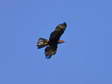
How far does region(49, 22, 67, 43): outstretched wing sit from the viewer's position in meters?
20.2

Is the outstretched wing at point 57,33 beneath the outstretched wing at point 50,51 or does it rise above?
above

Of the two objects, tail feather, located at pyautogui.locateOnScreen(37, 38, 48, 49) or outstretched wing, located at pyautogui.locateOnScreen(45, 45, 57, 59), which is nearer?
tail feather, located at pyautogui.locateOnScreen(37, 38, 48, 49)

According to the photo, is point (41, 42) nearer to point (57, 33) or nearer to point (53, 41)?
point (53, 41)

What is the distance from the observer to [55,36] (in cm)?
2027

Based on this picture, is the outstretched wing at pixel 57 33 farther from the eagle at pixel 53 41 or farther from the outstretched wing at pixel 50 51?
the outstretched wing at pixel 50 51

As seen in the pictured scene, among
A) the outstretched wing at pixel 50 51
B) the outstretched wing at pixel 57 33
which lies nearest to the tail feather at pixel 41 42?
the outstretched wing at pixel 57 33

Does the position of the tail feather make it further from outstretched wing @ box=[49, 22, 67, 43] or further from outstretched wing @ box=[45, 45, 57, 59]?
outstretched wing @ box=[45, 45, 57, 59]

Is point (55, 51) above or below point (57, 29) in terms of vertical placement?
below

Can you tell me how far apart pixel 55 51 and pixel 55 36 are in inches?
51.3

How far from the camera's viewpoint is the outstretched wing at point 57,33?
20175 mm

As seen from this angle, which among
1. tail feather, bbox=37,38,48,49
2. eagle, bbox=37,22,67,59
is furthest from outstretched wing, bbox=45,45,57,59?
tail feather, bbox=37,38,48,49

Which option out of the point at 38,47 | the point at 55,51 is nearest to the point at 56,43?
the point at 55,51

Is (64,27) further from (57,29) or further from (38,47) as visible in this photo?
(38,47)

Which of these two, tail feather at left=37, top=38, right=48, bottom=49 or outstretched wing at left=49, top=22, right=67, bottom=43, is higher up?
outstretched wing at left=49, top=22, right=67, bottom=43
